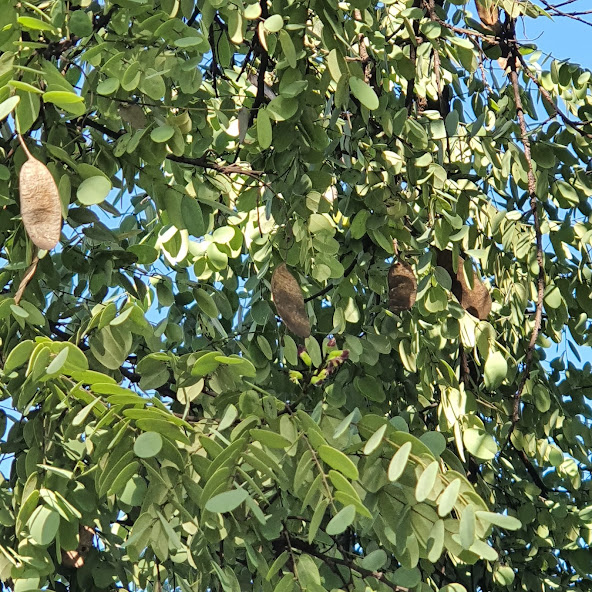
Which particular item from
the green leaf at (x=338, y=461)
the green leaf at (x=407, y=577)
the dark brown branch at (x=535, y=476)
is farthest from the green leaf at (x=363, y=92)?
the dark brown branch at (x=535, y=476)

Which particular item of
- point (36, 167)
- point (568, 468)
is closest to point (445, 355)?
point (568, 468)

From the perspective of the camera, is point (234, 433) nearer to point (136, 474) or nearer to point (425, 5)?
point (136, 474)

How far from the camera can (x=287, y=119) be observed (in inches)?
46.3

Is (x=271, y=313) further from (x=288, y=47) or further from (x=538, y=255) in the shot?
(x=288, y=47)

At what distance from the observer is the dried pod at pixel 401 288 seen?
4.72ft

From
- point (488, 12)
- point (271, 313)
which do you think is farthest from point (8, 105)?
point (488, 12)

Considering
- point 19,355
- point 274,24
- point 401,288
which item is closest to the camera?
point 19,355

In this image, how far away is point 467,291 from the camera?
5.38 feet

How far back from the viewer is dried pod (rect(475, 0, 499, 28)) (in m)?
1.74

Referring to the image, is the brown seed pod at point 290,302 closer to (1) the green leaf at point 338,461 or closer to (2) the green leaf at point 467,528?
(1) the green leaf at point 338,461

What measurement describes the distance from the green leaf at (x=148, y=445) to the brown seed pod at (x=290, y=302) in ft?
0.93

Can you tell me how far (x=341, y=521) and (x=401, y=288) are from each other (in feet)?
2.01

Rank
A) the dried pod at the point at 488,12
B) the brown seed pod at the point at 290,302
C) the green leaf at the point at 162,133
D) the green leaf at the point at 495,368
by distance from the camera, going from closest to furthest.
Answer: the green leaf at the point at 162,133, the brown seed pod at the point at 290,302, the green leaf at the point at 495,368, the dried pod at the point at 488,12

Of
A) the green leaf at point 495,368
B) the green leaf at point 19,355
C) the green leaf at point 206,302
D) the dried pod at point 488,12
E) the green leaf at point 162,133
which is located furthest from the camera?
the dried pod at point 488,12
